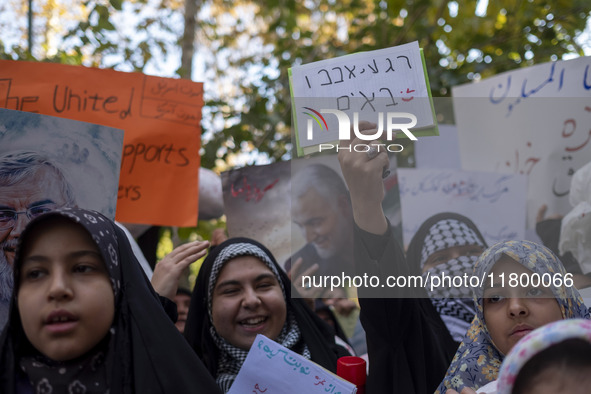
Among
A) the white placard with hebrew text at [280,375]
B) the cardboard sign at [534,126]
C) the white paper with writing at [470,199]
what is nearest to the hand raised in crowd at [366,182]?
the white placard with hebrew text at [280,375]

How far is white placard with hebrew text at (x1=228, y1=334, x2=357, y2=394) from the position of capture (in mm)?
1490

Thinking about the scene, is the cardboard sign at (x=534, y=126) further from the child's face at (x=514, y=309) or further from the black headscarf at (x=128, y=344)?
the black headscarf at (x=128, y=344)

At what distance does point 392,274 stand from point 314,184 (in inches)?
29.3

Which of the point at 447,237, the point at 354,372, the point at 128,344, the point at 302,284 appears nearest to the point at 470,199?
the point at 447,237

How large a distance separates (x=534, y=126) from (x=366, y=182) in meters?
1.30

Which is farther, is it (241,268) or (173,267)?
(241,268)

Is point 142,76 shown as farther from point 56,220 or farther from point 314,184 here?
point 56,220

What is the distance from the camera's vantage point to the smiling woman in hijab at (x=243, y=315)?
202 centimetres

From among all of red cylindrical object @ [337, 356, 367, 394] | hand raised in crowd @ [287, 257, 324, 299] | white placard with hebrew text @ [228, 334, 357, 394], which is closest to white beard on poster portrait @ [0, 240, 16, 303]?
white placard with hebrew text @ [228, 334, 357, 394]

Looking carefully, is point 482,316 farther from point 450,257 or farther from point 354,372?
point 450,257

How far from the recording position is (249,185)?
2.76 metres

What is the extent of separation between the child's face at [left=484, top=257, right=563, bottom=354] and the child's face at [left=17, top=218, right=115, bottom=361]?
3.23 feet

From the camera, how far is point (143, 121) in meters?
2.59

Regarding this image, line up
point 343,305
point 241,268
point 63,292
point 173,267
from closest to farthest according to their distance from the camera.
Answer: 1. point 63,292
2. point 173,267
3. point 241,268
4. point 343,305
